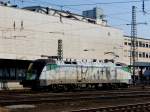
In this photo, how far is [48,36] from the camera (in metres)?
80.6

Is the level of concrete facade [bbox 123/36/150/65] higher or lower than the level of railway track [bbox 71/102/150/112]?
higher

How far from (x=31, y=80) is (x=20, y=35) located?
29207 millimetres

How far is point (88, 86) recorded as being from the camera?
51812 millimetres

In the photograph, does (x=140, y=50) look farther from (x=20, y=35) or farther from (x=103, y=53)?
(x=20, y=35)

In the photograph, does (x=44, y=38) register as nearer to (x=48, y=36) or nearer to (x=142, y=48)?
(x=48, y=36)

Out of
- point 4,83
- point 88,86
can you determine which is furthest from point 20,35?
point 88,86

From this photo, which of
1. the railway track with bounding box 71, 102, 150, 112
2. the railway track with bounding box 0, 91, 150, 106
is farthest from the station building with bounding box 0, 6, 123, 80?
the railway track with bounding box 71, 102, 150, 112

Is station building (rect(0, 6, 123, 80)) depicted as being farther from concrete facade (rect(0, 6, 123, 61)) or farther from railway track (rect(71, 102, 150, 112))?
railway track (rect(71, 102, 150, 112))

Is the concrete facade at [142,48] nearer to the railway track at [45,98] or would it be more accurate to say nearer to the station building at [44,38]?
Result: the station building at [44,38]

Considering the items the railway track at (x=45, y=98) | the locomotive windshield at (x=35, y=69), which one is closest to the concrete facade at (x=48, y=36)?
the locomotive windshield at (x=35, y=69)

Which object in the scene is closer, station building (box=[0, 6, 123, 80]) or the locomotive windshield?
the locomotive windshield

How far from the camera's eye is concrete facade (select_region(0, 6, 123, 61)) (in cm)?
7169

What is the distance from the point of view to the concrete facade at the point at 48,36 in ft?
235

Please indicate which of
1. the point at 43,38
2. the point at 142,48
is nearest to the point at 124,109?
the point at 43,38
